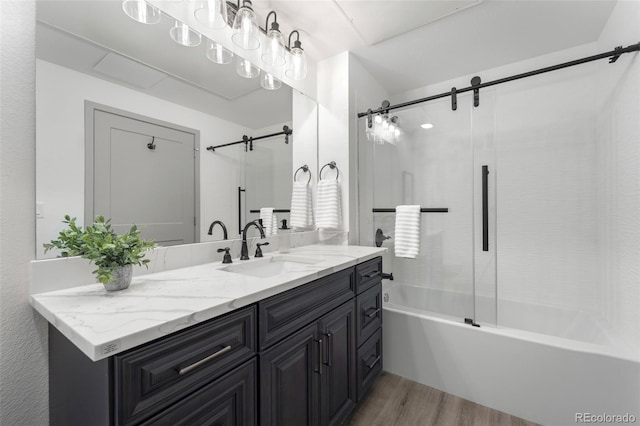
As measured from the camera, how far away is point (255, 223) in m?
1.65

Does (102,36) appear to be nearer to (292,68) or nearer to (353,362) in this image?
(292,68)

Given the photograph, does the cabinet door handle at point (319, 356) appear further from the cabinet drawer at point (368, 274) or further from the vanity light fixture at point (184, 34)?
the vanity light fixture at point (184, 34)

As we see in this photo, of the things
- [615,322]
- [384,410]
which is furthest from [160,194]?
[615,322]

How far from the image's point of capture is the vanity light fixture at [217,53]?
1.43 meters

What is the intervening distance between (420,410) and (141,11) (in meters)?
2.52

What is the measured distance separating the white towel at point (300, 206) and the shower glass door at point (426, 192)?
50cm

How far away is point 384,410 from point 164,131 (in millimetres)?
1962

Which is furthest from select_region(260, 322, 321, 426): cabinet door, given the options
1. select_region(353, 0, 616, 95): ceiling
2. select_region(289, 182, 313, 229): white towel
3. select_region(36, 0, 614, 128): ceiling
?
select_region(353, 0, 616, 95): ceiling

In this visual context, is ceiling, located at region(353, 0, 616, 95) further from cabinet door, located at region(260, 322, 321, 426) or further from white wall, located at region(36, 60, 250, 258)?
cabinet door, located at region(260, 322, 321, 426)

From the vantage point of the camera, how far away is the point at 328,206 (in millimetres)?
2072

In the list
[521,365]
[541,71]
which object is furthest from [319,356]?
[541,71]

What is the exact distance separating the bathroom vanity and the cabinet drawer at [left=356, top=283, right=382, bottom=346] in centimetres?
6

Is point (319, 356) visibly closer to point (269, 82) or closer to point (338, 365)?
point (338, 365)

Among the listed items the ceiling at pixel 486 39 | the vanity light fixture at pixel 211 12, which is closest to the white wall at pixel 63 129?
the vanity light fixture at pixel 211 12
